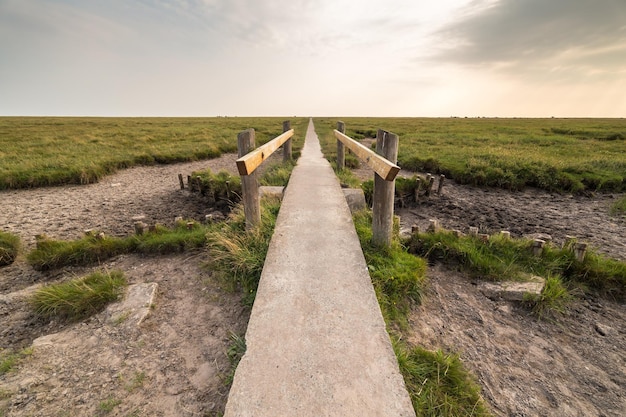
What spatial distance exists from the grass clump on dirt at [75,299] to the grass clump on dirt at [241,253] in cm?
122

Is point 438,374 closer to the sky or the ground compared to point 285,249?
closer to the ground

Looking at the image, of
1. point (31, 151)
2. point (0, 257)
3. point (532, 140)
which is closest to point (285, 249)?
point (0, 257)

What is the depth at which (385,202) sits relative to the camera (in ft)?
12.9

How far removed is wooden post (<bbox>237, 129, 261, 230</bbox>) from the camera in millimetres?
4293

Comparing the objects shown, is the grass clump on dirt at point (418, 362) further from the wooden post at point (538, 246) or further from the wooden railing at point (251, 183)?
the wooden post at point (538, 246)

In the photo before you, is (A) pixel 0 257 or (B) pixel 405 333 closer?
(B) pixel 405 333

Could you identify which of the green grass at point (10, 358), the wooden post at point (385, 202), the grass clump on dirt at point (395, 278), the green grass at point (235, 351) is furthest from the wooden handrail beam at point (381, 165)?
the green grass at point (10, 358)

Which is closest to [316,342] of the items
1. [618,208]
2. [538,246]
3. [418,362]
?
[418,362]

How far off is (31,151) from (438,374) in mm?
18372

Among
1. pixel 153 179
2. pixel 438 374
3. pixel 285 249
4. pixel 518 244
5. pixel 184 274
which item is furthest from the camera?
pixel 153 179

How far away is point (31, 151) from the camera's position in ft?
44.5

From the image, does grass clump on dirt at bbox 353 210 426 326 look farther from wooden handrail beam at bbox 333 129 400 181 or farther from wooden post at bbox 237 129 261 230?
wooden post at bbox 237 129 261 230

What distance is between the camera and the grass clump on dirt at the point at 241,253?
Result: 3.70m

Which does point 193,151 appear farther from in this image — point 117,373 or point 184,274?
point 117,373
